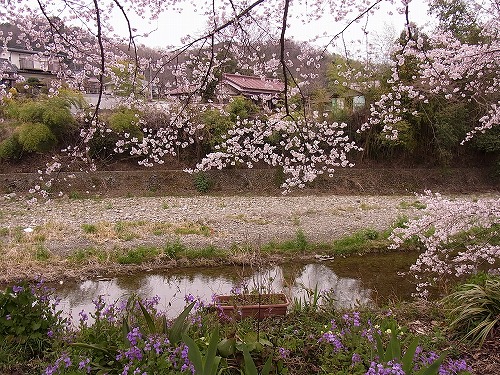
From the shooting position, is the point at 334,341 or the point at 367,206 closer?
the point at 334,341

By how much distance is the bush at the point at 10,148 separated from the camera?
13.2 metres

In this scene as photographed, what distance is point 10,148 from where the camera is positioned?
13273mm

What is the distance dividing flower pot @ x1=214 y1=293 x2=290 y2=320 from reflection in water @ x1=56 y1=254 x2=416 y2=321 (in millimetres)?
1299

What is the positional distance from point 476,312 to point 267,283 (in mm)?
2804

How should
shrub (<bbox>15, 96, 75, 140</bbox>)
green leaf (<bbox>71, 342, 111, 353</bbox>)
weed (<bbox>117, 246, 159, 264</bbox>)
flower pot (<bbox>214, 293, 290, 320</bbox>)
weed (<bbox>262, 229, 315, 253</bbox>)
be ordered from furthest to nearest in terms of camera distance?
1. shrub (<bbox>15, 96, 75, 140</bbox>)
2. weed (<bbox>262, 229, 315, 253</bbox>)
3. weed (<bbox>117, 246, 159, 264</bbox>)
4. flower pot (<bbox>214, 293, 290, 320</bbox>)
5. green leaf (<bbox>71, 342, 111, 353</bbox>)

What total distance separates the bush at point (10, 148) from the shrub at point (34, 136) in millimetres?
289

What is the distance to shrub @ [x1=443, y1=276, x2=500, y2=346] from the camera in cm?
317

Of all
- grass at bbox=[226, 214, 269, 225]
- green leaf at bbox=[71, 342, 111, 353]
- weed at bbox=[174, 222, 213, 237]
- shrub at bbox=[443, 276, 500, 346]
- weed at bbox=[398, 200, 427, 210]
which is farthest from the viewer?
weed at bbox=[398, 200, 427, 210]

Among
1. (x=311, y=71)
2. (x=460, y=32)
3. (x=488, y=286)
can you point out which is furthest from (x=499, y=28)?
(x=460, y=32)

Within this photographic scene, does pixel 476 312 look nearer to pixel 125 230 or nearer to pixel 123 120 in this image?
pixel 125 230

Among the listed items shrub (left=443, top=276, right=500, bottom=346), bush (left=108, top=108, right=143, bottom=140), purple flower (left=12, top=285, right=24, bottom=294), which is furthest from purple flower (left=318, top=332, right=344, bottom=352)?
bush (left=108, top=108, right=143, bottom=140)

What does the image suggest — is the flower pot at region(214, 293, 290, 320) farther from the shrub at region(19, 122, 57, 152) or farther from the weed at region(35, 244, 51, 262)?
the shrub at region(19, 122, 57, 152)

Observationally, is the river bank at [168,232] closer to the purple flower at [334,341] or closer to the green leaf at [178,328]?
the purple flower at [334,341]

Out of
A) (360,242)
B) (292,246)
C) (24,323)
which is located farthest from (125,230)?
(24,323)
